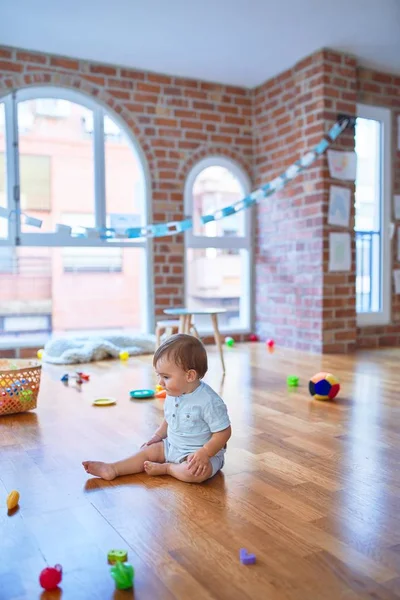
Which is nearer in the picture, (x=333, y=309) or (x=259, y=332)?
(x=333, y=309)

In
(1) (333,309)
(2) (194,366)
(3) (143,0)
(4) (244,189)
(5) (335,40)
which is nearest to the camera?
(2) (194,366)

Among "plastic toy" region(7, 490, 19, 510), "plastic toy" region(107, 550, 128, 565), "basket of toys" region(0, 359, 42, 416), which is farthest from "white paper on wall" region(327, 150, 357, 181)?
"plastic toy" region(107, 550, 128, 565)

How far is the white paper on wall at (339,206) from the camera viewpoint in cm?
462

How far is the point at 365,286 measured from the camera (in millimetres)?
5234

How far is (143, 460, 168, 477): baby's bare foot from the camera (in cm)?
185

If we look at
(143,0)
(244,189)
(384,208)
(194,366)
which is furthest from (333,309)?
(194,366)

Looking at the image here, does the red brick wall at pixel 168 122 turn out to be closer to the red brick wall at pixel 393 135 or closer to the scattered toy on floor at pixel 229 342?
the scattered toy on floor at pixel 229 342

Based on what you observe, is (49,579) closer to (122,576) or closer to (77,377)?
(122,576)

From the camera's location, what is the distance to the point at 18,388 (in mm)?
2656

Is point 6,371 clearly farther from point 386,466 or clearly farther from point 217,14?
point 217,14

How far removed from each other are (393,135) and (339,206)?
110cm

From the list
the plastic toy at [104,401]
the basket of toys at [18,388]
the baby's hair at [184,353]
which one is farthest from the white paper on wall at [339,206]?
the baby's hair at [184,353]

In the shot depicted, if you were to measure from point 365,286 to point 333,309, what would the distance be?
716 millimetres

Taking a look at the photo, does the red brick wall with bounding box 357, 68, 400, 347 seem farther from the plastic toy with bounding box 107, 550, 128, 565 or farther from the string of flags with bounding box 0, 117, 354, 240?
the plastic toy with bounding box 107, 550, 128, 565
